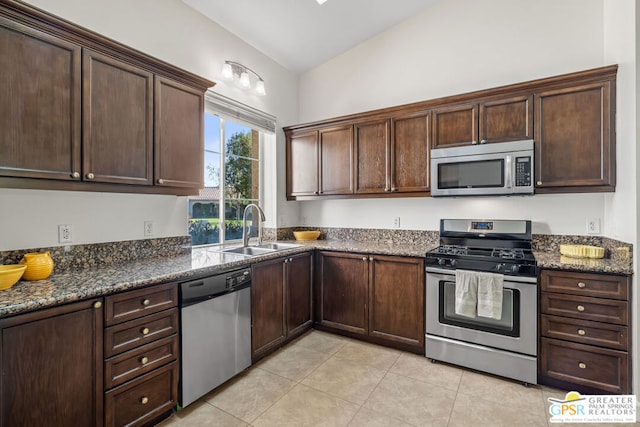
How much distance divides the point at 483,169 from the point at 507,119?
46cm

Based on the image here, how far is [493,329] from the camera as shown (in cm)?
239

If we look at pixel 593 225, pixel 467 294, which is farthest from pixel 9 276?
pixel 593 225

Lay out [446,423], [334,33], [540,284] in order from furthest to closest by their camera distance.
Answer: [334,33] < [540,284] < [446,423]

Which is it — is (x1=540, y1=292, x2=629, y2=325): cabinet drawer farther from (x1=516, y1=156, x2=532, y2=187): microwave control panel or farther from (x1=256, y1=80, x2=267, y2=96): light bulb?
(x1=256, y1=80, x2=267, y2=96): light bulb

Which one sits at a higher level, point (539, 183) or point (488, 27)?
point (488, 27)

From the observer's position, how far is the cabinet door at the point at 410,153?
2.97m

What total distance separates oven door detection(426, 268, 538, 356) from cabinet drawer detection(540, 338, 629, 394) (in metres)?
0.12

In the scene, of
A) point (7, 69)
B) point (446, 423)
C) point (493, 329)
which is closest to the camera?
point (7, 69)

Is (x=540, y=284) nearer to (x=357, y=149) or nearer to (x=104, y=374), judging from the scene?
(x=357, y=149)

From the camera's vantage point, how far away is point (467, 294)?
95.4 inches

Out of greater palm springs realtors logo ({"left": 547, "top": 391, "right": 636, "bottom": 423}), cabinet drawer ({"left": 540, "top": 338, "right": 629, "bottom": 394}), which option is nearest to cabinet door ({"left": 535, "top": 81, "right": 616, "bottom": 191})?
cabinet drawer ({"left": 540, "top": 338, "right": 629, "bottom": 394})

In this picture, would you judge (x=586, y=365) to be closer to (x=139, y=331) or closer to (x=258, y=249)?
(x=258, y=249)

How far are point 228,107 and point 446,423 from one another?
313 cm

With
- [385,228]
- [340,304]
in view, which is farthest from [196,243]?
[385,228]
